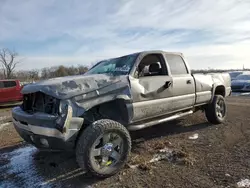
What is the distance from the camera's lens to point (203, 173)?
3.72 metres

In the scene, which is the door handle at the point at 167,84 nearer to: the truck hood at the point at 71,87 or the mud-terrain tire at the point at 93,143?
the truck hood at the point at 71,87

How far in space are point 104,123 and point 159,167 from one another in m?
1.17

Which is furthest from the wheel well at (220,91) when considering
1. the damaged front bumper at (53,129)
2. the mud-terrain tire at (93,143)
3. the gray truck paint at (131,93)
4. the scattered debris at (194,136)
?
the damaged front bumper at (53,129)

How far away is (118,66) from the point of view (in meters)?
4.99

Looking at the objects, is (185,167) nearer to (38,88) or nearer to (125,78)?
(125,78)

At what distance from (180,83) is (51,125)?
3.05m

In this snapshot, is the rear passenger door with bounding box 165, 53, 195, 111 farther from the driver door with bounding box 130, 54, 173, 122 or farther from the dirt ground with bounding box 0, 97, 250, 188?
the dirt ground with bounding box 0, 97, 250, 188

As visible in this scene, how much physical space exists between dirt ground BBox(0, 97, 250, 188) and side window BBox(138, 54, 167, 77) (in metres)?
1.46

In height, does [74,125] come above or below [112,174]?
above

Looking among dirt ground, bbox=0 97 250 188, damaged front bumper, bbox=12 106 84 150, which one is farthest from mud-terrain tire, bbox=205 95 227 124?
damaged front bumper, bbox=12 106 84 150

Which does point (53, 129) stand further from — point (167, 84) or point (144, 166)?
point (167, 84)

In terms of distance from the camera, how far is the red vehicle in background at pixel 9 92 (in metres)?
14.8

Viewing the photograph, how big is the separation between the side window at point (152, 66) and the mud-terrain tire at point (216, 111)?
2.12m

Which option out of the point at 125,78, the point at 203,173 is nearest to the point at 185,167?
the point at 203,173
